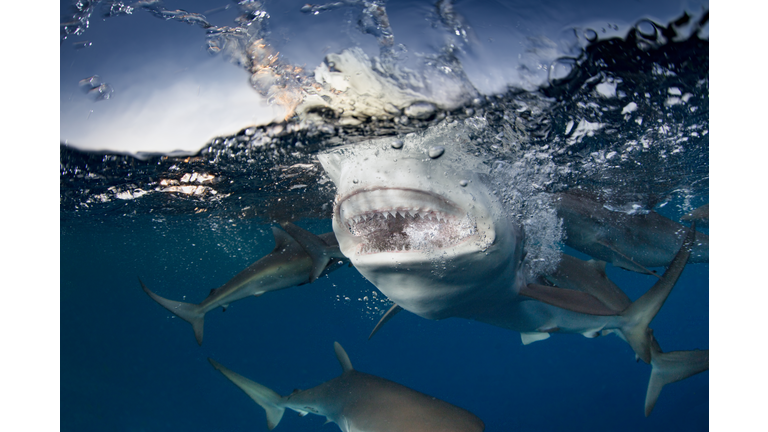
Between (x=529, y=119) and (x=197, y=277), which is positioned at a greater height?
(x=529, y=119)

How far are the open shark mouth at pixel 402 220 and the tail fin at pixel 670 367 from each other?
481 cm

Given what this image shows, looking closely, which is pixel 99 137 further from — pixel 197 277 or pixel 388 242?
pixel 197 277

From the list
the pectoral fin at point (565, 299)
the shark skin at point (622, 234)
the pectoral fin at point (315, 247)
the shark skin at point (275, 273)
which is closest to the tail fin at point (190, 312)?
the shark skin at point (275, 273)

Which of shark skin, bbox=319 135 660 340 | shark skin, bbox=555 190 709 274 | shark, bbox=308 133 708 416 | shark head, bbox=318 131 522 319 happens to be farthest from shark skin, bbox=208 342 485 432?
shark skin, bbox=555 190 709 274

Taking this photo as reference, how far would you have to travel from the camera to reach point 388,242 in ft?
10.4

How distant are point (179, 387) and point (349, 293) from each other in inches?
1237

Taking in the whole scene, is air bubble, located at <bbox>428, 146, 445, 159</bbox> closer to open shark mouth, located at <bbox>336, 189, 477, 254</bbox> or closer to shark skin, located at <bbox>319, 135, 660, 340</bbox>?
shark skin, located at <bbox>319, 135, 660, 340</bbox>

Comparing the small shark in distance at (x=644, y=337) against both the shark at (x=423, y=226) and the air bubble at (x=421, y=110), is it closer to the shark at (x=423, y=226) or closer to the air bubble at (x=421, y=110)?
the shark at (x=423, y=226)

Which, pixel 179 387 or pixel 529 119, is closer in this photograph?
pixel 529 119

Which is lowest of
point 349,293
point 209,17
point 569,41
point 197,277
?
point 197,277

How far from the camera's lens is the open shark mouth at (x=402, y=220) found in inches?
112
